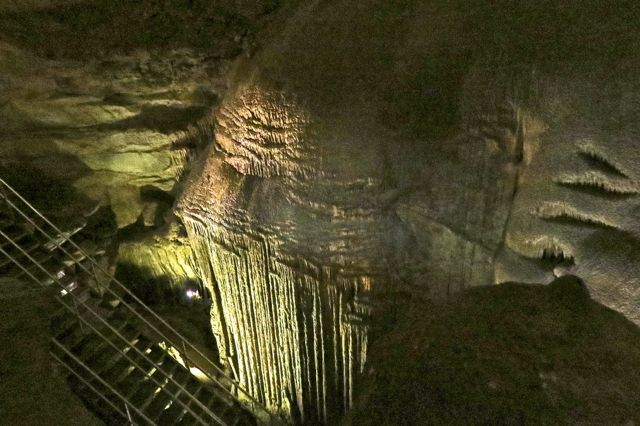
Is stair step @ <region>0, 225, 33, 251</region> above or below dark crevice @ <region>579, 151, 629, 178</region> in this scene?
below

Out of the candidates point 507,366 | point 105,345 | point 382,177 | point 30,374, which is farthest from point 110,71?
point 507,366

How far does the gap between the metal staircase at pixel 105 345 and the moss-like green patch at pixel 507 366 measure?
2818 millimetres

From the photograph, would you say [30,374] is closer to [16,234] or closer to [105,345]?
[105,345]

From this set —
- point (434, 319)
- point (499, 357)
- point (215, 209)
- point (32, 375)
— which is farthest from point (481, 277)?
point (32, 375)

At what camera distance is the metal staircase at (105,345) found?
16.1 feet

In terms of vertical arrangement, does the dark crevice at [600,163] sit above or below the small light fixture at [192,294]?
above

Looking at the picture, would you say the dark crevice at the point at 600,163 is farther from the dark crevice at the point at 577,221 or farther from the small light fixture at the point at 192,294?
the small light fixture at the point at 192,294

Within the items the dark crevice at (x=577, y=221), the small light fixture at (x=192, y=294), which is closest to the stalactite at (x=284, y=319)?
the small light fixture at (x=192, y=294)

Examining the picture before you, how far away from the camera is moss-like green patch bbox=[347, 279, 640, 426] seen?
2230 millimetres

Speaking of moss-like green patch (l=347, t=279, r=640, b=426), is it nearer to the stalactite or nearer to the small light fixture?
the stalactite

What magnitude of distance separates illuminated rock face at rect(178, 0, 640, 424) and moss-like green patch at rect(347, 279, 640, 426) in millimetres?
642

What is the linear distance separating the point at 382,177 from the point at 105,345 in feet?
11.3

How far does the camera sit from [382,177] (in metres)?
4.43

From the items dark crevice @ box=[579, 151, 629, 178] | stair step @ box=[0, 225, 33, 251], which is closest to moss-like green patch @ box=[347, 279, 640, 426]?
dark crevice @ box=[579, 151, 629, 178]
